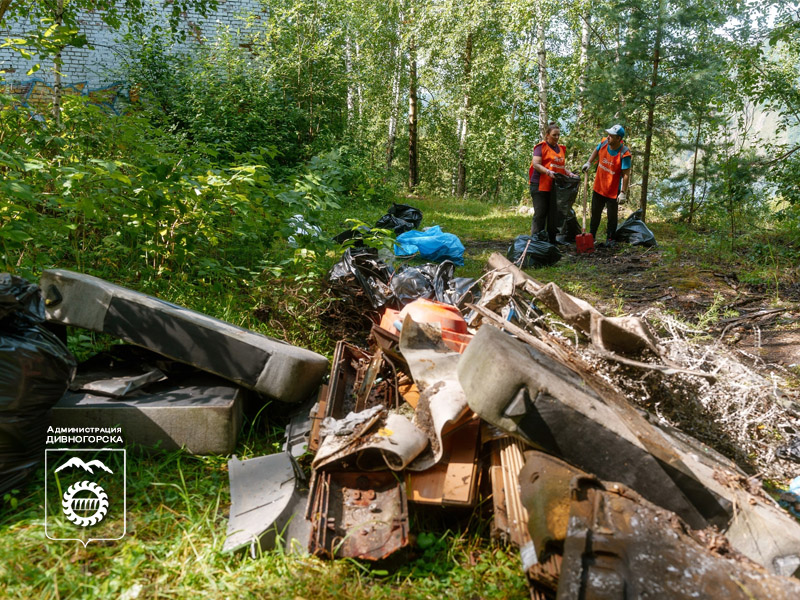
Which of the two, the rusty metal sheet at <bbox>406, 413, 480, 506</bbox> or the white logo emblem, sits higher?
the rusty metal sheet at <bbox>406, 413, 480, 506</bbox>

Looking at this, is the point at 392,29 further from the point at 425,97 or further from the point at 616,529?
the point at 616,529

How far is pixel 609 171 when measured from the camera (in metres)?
7.52

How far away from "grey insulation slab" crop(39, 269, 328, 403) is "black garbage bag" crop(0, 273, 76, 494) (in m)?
0.19

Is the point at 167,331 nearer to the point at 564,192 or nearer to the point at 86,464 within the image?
the point at 86,464

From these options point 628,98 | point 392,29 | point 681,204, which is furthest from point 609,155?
point 392,29

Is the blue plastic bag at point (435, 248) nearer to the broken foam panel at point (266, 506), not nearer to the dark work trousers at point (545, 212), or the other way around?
the dark work trousers at point (545, 212)

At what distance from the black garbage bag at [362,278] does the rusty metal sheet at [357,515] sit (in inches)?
76.9

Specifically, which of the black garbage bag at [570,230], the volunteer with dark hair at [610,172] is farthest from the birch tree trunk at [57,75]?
the black garbage bag at [570,230]

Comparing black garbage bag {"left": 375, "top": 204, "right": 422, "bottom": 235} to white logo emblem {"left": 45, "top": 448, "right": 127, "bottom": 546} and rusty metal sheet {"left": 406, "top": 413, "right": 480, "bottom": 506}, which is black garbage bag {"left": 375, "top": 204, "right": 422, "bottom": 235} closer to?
rusty metal sheet {"left": 406, "top": 413, "right": 480, "bottom": 506}

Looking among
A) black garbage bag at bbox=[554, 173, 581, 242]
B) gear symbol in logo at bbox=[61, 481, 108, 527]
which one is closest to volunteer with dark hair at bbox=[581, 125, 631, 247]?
black garbage bag at bbox=[554, 173, 581, 242]

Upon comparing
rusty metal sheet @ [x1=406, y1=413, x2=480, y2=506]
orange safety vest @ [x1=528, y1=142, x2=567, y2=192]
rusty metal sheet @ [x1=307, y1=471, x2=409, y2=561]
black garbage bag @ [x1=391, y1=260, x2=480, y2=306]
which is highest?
orange safety vest @ [x1=528, y1=142, x2=567, y2=192]

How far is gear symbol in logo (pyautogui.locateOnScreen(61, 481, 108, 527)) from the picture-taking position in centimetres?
202

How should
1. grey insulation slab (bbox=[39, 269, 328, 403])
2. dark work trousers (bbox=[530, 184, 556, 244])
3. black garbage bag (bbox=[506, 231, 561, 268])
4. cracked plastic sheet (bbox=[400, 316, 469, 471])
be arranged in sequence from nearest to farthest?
cracked plastic sheet (bbox=[400, 316, 469, 471]) → grey insulation slab (bbox=[39, 269, 328, 403]) → black garbage bag (bbox=[506, 231, 561, 268]) → dark work trousers (bbox=[530, 184, 556, 244])

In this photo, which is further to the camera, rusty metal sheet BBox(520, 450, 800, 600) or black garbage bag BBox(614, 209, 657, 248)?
black garbage bag BBox(614, 209, 657, 248)
